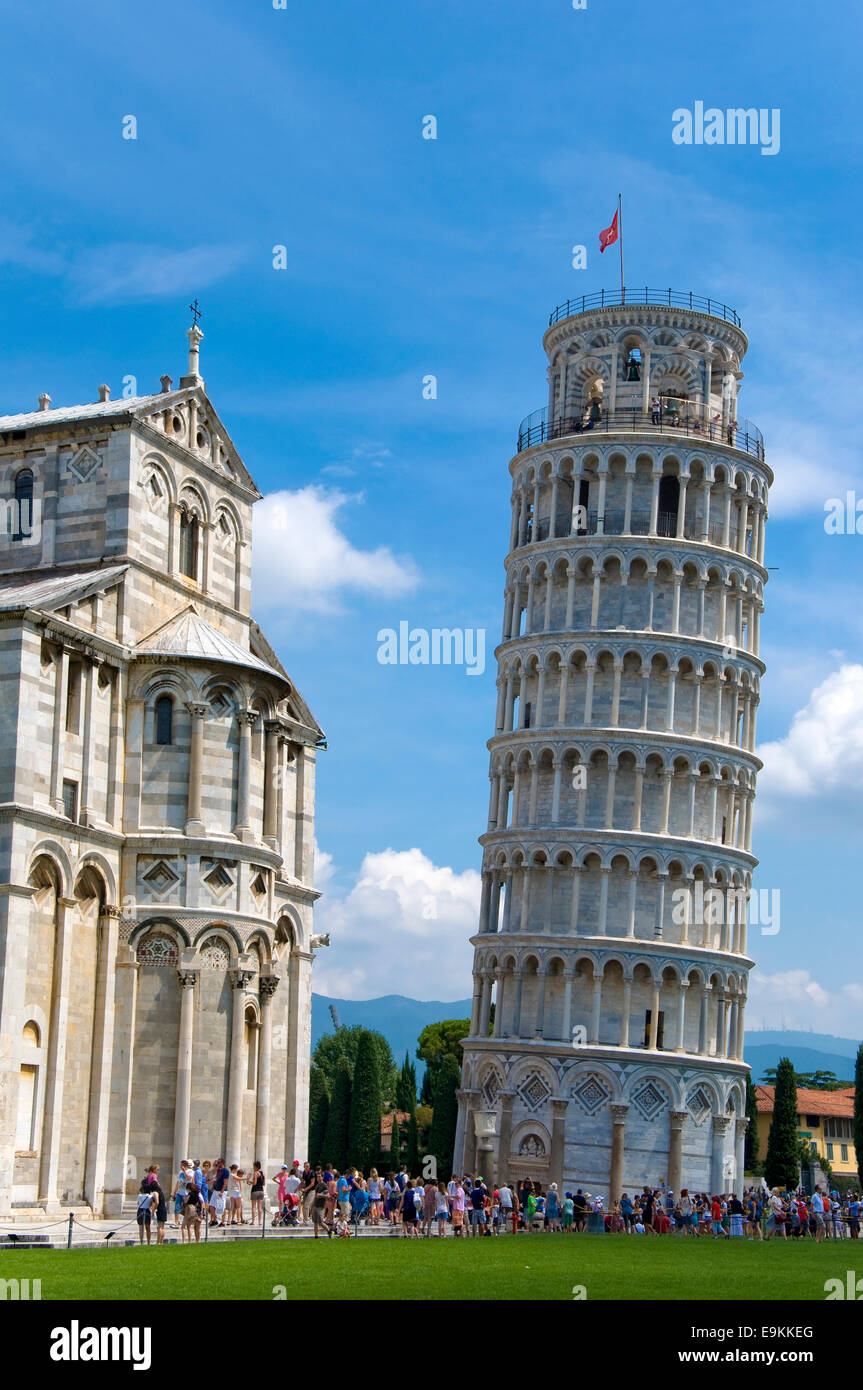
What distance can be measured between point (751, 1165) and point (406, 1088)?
2085 cm

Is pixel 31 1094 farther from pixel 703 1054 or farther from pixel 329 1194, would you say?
pixel 703 1054

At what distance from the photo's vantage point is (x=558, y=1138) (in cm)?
7162

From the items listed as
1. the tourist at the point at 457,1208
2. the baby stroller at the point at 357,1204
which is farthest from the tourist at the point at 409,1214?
the tourist at the point at 457,1208

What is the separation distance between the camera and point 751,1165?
103 m

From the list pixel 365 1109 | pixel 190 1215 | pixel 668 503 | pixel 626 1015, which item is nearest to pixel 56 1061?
pixel 190 1215

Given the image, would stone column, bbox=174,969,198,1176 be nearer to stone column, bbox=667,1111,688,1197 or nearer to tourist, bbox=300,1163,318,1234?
tourist, bbox=300,1163,318,1234

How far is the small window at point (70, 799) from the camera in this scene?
132ft

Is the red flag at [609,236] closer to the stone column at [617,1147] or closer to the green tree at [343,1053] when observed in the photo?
the stone column at [617,1147]

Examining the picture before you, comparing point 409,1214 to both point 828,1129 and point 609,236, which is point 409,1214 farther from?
point 828,1129

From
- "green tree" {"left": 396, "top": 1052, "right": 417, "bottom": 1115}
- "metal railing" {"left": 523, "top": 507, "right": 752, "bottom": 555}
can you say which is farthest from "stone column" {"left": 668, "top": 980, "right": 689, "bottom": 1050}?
"green tree" {"left": 396, "top": 1052, "right": 417, "bottom": 1115}

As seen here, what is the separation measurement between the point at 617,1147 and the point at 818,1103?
219ft

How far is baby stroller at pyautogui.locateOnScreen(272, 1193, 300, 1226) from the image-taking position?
39.5m
